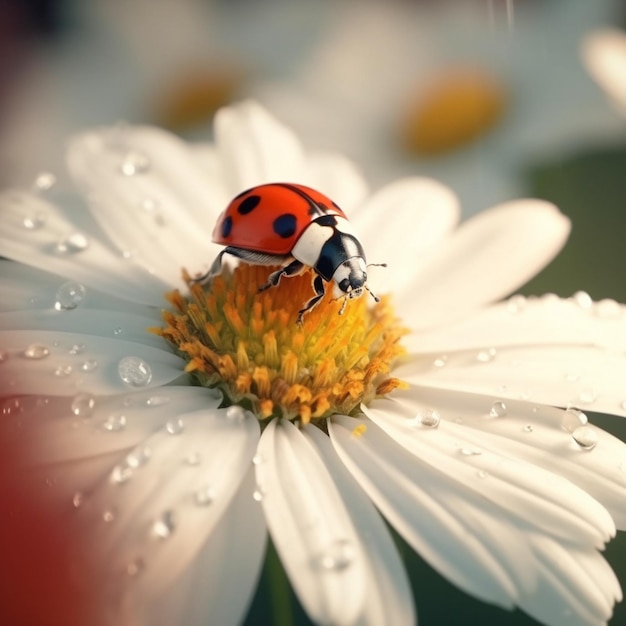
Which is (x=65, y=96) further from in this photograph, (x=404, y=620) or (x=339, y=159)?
(x=404, y=620)

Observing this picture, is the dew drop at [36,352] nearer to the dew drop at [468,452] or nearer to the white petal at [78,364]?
the white petal at [78,364]

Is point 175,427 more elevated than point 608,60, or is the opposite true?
point 608,60

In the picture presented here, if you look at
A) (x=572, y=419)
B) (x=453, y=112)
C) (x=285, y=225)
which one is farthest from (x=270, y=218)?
(x=453, y=112)

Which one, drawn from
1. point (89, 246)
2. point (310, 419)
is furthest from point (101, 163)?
point (310, 419)

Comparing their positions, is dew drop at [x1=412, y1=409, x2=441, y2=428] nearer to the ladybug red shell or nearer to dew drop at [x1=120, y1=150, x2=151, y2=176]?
the ladybug red shell

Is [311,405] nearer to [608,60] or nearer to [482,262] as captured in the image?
[482,262]

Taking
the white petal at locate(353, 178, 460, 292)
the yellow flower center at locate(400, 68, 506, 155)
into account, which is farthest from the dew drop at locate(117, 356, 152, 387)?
the yellow flower center at locate(400, 68, 506, 155)

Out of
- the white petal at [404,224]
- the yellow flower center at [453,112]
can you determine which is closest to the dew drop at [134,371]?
the white petal at [404,224]
